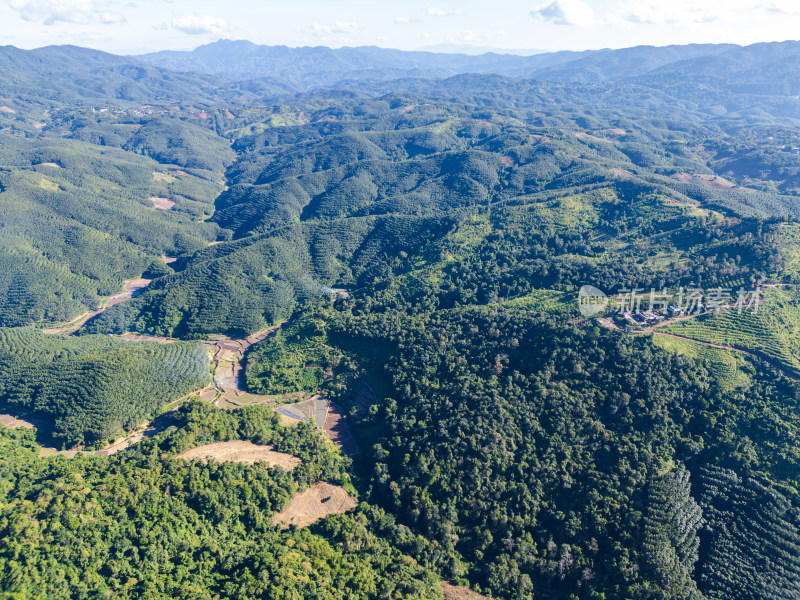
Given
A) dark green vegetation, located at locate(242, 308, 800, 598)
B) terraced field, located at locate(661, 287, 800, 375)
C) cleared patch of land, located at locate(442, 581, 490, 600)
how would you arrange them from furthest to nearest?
terraced field, located at locate(661, 287, 800, 375)
dark green vegetation, located at locate(242, 308, 800, 598)
cleared patch of land, located at locate(442, 581, 490, 600)

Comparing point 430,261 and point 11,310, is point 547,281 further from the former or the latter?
point 11,310

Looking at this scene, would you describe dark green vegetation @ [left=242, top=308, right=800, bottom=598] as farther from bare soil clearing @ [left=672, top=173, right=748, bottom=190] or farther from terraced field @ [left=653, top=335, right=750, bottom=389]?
bare soil clearing @ [left=672, top=173, right=748, bottom=190]

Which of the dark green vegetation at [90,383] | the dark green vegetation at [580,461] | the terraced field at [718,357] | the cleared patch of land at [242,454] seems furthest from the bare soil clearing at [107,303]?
the terraced field at [718,357]

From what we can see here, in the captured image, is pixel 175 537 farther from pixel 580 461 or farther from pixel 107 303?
pixel 107 303

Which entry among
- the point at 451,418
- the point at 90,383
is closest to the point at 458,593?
the point at 451,418

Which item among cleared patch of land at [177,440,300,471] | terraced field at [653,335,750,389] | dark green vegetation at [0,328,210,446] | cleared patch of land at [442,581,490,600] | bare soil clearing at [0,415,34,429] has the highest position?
terraced field at [653,335,750,389]

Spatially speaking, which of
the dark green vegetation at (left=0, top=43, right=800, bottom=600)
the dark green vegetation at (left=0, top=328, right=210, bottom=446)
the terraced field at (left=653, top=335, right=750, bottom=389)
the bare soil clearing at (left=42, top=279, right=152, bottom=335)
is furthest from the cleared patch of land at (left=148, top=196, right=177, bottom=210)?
the terraced field at (left=653, top=335, right=750, bottom=389)
